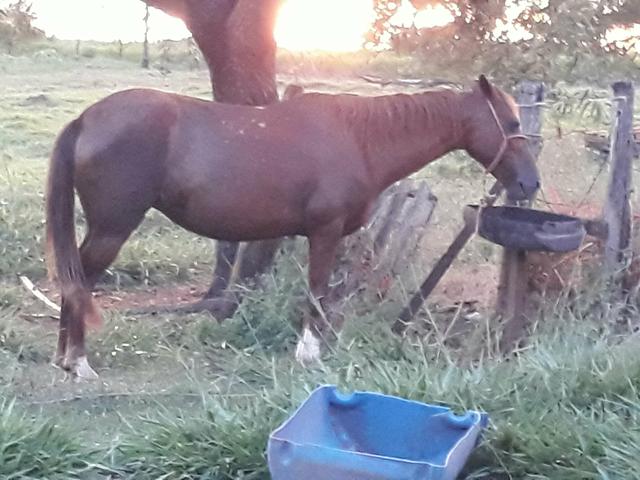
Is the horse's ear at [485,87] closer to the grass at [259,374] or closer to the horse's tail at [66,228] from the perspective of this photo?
the grass at [259,374]

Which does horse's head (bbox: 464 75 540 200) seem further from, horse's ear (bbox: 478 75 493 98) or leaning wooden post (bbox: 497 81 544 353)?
leaning wooden post (bbox: 497 81 544 353)

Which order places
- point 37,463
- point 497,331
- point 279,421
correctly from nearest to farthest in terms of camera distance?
point 37,463 → point 279,421 → point 497,331

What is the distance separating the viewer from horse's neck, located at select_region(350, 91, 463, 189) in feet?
20.1

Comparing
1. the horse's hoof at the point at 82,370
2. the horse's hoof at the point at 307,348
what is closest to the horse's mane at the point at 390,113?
the horse's hoof at the point at 307,348

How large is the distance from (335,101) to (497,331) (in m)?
1.75

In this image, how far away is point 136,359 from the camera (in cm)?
593

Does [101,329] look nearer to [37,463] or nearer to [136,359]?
[136,359]

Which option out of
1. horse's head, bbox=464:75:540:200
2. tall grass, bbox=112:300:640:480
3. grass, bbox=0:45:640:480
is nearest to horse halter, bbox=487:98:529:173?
horse's head, bbox=464:75:540:200

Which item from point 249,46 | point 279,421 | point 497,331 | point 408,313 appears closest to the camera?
point 279,421

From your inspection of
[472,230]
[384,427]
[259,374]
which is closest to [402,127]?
[472,230]

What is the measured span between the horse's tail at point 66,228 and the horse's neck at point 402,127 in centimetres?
174

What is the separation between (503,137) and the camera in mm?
6074

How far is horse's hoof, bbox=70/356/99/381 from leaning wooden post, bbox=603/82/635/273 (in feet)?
10.3

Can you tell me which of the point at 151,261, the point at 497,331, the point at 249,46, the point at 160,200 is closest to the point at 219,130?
the point at 160,200
